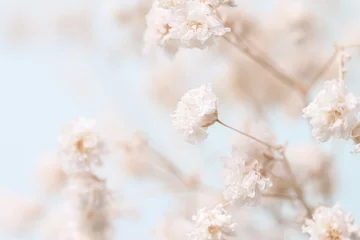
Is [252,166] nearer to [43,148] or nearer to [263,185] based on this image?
[263,185]

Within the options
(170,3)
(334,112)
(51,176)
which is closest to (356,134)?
(334,112)

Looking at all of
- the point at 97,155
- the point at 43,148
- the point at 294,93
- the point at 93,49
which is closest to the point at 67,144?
the point at 97,155

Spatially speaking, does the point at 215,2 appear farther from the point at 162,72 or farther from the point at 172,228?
the point at 162,72

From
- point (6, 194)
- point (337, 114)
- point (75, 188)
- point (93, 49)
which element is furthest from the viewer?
point (93, 49)

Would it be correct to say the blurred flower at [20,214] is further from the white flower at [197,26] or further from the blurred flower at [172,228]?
the white flower at [197,26]

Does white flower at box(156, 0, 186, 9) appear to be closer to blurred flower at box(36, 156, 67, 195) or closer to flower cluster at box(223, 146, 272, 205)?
flower cluster at box(223, 146, 272, 205)
